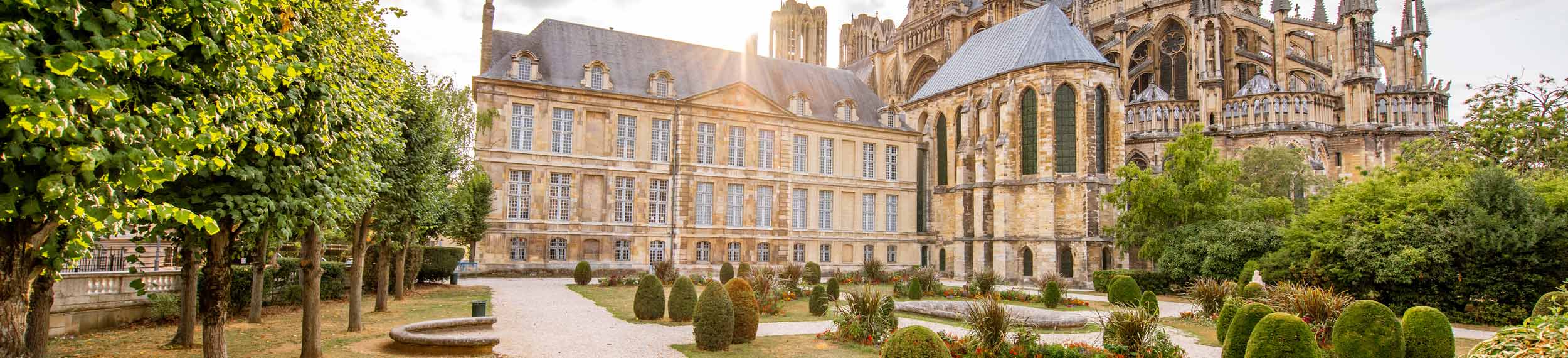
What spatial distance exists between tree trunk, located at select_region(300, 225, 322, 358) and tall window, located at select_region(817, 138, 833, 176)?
29.5 meters

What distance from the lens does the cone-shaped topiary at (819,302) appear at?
17859 mm

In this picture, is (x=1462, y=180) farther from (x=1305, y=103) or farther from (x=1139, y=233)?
(x=1305, y=103)

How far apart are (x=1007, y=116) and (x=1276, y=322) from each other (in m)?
27.8

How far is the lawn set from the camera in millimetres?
11398

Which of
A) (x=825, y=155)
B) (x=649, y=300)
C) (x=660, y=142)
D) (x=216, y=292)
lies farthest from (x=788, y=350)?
(x=825, y=155)

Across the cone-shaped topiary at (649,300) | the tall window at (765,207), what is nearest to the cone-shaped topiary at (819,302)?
the cone-shaped topiary at (649,300)

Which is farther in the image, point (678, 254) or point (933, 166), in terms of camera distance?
point (933, 166)

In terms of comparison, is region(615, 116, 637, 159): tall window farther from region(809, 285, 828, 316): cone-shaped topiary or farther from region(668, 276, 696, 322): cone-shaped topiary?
region(668, 276, 696, 322): cone-shaped topiary

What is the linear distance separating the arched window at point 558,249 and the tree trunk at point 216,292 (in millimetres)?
24037

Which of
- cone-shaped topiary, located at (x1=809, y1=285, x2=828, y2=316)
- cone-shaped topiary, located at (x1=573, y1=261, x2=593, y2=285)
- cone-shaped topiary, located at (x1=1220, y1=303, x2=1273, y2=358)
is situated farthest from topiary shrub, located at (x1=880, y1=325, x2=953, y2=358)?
cone-shaped topiary, located at (x1=573, y1=261, x2=593, y2=285)

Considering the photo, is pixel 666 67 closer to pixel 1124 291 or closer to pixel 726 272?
pixel 726 272

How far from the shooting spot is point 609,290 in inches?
961

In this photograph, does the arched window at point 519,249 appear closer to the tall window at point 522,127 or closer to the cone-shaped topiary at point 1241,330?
the tall window at point 522,127

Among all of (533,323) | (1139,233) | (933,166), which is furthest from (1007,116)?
(533,323)
